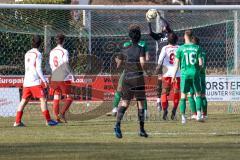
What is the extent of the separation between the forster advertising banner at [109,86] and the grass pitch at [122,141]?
205 cm

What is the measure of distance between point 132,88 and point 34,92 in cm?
358

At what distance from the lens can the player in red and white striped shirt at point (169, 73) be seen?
21.6 metres

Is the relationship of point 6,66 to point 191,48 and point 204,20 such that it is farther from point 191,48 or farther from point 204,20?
point 191,48

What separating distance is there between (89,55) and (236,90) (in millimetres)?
4553

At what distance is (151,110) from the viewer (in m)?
24.8

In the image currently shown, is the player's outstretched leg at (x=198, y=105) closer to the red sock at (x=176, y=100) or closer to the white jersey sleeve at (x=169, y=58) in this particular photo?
the red sock at (x=176, y=100)

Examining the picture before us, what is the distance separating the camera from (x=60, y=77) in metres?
21.2

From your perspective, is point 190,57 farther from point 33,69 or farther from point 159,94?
point 33,69

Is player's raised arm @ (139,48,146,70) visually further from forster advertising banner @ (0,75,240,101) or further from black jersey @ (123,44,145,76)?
forster advertising banner @ (0,75,240,101)

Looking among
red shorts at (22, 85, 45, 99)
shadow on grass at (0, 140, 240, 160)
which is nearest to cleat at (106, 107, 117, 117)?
red shorts at (22, 85, 45, 99)

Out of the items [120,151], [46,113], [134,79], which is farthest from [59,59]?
[120,151]

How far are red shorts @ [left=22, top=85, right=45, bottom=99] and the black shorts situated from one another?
317cm

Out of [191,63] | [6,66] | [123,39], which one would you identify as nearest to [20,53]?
[6,66]

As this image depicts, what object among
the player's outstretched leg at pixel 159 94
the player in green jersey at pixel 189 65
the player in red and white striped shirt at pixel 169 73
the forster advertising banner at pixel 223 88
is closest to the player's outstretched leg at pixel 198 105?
the player in green jersey at pixel 189 65
